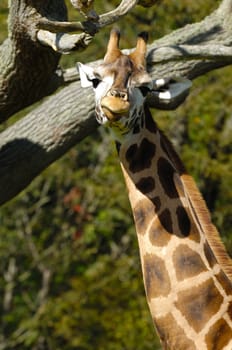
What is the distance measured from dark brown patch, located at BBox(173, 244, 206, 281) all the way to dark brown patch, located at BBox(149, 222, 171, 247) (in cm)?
10

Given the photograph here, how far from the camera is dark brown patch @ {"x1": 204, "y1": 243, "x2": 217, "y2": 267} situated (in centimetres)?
693

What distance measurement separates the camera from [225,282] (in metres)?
6.90

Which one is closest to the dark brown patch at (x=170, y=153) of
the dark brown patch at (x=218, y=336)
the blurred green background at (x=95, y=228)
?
the dark brown patch at (x=218, y=336)

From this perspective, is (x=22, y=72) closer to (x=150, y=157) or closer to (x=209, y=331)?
(x=150, y=157)

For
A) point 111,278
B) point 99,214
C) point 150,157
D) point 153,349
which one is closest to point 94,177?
point 99,214

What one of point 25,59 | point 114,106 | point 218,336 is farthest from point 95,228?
point 114,106

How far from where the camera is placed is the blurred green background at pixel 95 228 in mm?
16328

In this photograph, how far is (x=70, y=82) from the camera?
30.9 ft

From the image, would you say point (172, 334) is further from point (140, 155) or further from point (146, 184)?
point (140, 155)

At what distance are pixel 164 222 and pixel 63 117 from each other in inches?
102

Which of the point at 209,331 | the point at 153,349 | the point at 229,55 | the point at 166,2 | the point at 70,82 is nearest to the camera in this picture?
the point at 209,331

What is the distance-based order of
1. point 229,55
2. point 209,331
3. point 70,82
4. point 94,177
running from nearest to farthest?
point 209,331
point 229,55
point 70,82
point 94,177

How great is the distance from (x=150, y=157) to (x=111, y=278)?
9900 millimetres

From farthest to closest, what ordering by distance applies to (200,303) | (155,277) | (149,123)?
(149,123), (155,277), (200,303)
